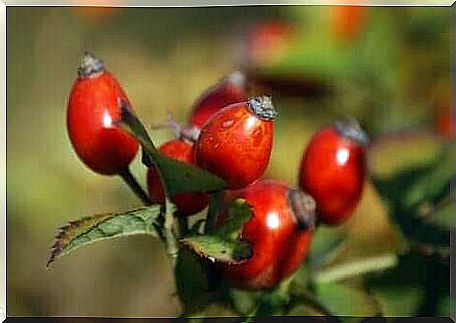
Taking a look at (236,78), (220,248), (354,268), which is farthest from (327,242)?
(236,78)

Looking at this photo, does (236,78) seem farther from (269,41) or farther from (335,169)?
(335,169)

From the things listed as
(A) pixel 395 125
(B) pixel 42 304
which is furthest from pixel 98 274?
(A) pixel 395 125

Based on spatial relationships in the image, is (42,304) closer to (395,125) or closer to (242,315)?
(242,315)

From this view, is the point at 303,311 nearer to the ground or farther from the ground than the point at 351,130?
nearer to the ground

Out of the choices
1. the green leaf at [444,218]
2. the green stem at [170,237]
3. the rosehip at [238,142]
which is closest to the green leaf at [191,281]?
the green stem at [170,237]

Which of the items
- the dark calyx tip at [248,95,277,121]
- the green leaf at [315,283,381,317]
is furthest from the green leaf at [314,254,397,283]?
the dark calyx tip at [248,95,277,121]
